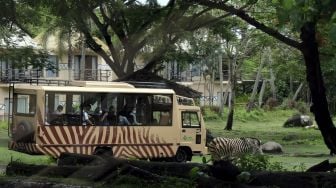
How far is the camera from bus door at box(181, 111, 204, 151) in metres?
23.2

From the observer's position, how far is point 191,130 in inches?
922

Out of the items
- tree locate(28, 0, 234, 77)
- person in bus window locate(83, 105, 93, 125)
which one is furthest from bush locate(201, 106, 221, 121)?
person in bus window locate(83, 105, 93, 125)

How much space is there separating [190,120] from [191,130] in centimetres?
39

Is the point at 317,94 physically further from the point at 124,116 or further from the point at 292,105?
the point at 292,105

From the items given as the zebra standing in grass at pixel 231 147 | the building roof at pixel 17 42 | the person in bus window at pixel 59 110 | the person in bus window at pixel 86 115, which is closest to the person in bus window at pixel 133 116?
the person in bus window at pixel 86 115

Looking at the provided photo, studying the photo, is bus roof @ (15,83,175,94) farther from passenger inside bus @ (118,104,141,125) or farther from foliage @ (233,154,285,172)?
foliage @ (233,154,285,172)

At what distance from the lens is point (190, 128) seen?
23.4 m

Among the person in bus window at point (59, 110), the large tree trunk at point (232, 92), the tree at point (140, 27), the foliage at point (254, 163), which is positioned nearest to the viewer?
the foliage at point (254, 163)

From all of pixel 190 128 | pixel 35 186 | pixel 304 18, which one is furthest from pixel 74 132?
pixel 304 18

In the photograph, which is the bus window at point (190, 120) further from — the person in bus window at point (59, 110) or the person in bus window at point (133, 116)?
the person in bus window at point (59, 110)

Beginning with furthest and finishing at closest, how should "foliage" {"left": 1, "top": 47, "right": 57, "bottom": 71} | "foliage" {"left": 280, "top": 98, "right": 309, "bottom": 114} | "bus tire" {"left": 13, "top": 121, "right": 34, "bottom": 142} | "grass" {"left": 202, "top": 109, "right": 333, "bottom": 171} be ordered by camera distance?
"foliage" {"left": 280, "top": 98, "right": 309, "bottom": 114} < "foliage" {"left": 1, "top": 47, "right": 57, "bottom": 71} < "grass" {"left": 202, "top": 109, "right": 333, "bottom": 171} < "bus tire" {"left": 13, "top": 121, "right": 34, "bottom": 142}

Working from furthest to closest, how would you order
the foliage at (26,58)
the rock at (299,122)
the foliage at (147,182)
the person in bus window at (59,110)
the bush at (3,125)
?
the rock at (299,122), the bush at (3,125), the foliage at (26,58), the person in bus window at (59,110), the foliage at (147,182)

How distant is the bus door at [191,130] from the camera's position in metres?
23.2

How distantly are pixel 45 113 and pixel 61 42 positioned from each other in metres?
11.5
